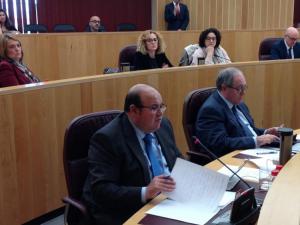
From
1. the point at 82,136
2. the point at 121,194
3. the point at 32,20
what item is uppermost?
the point at 32,20

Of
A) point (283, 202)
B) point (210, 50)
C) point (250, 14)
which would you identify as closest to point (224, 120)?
point (283, 202)

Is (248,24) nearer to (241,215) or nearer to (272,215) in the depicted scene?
(241,215)

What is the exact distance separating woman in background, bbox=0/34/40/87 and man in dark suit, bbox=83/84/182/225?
198 cm

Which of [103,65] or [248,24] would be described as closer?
[103,65]

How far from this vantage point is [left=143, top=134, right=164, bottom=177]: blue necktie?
223 centimetres

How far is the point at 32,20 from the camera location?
33.9 feet

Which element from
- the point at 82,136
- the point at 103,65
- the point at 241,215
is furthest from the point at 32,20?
the point at 241,215

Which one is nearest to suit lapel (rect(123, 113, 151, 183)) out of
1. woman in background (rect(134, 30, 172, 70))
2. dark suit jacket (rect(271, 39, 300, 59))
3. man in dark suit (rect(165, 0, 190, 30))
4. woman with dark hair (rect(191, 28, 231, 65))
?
woman in background (rect(134, 30, 172, 70))

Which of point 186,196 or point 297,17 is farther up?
point 297,17

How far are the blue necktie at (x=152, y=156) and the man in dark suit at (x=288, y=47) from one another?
4245 mm

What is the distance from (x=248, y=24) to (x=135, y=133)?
25.7 feet

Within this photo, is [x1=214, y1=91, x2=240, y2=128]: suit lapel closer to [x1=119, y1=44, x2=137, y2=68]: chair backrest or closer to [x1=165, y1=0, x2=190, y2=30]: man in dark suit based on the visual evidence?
[x1=119, y1=44, x2=137, y2=68]: chair backrest

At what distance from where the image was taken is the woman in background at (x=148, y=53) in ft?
17.9

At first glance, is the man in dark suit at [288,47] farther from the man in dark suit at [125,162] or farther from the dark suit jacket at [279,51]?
the man in dark suit at [125,162]
